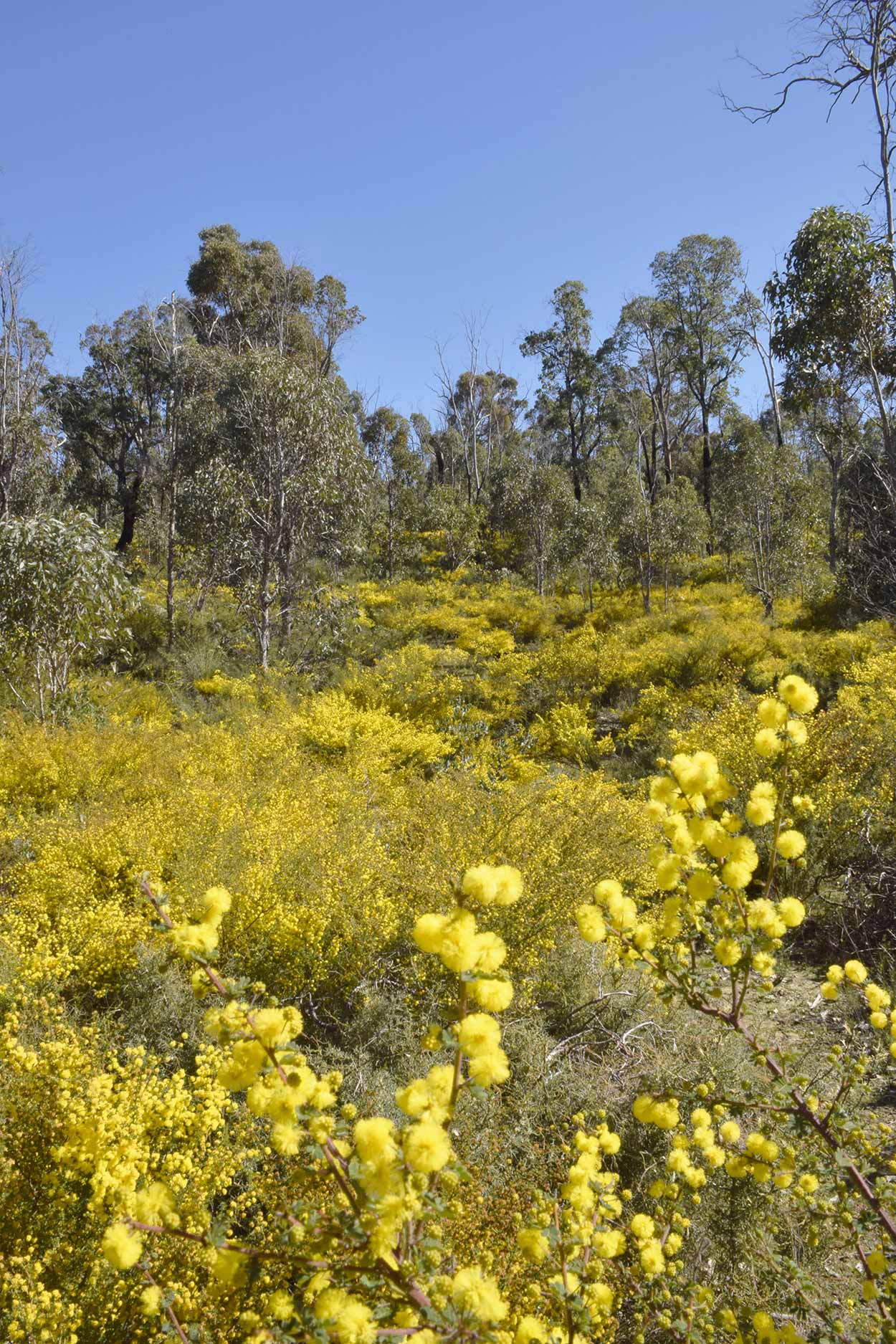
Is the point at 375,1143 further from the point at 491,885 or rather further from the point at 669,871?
the point at 669,871

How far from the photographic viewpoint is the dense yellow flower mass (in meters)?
1.09

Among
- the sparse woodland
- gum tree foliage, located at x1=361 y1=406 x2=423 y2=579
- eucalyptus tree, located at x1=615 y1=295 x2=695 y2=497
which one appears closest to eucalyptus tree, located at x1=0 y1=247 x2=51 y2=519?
the sparse woodland

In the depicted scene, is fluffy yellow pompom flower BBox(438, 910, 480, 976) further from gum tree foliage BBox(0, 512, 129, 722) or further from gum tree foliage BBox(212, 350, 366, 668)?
gum tree foliage BBox(212, 350, 366, 668)

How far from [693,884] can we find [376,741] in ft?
20.3

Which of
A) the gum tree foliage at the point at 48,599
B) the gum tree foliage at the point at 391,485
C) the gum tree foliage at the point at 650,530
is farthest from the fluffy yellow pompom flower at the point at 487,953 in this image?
the gum tree foliage at the point at 391,485

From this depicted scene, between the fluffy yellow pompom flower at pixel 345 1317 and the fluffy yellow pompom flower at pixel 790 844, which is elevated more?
the fluffy yellow pompom flower at pixel 790 844

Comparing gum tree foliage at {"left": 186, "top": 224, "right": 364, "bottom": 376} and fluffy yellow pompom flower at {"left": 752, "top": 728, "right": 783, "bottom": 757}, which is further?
gum tree foliage at {"left": 186, "top": 224, "right": 364, "bottom": 376}

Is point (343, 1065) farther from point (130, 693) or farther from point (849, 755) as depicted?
point (130, 693)

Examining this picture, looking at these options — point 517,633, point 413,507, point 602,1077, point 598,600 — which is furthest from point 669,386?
point 602,1077

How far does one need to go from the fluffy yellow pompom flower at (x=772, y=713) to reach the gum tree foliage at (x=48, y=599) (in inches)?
288

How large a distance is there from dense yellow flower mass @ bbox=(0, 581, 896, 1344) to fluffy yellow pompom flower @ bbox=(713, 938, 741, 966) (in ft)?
0.14

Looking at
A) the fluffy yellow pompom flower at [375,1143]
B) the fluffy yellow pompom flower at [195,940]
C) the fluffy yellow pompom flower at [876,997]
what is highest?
the fluffy yellow pompom flower at [195,940]

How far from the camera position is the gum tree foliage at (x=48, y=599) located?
277 inches

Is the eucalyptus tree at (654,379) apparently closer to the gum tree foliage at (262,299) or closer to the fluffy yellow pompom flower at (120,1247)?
the gum tree foliage at (262,299)
